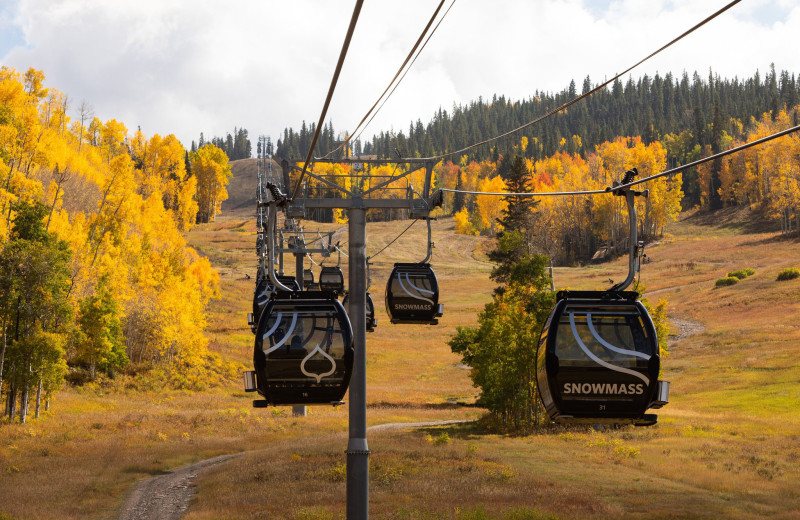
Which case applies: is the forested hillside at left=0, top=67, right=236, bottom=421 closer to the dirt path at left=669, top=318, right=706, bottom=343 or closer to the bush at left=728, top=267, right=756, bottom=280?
the dirt path at left=669, top=318, right=706, bottom=343

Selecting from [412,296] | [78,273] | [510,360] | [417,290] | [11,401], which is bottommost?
[11,401]

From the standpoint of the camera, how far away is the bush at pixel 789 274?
9244 centimetres

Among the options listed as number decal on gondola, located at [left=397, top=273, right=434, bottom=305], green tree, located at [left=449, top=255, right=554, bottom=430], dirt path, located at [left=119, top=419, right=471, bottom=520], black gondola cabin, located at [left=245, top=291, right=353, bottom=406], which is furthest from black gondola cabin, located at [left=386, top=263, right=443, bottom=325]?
green tree, located at [left=449, top=255, right=554, bottom=430]

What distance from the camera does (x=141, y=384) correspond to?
6053cm

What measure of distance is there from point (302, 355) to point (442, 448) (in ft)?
86.3

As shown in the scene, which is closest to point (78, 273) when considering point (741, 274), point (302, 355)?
point (302, 355)

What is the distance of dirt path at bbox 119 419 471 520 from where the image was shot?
2661 cm

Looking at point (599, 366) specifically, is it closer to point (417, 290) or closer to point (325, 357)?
point (325, 357)

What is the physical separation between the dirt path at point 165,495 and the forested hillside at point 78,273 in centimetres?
1292

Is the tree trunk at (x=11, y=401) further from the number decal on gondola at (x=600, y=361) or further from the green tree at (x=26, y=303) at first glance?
the number decal on gondola at (x=600, y=361)

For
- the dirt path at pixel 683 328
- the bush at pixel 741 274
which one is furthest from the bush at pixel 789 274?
the dirt path at pixel 683 328

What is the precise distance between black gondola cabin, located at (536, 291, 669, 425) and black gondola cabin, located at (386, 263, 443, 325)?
1405 cm

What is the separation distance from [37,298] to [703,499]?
36.3m

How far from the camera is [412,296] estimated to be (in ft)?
87.4
